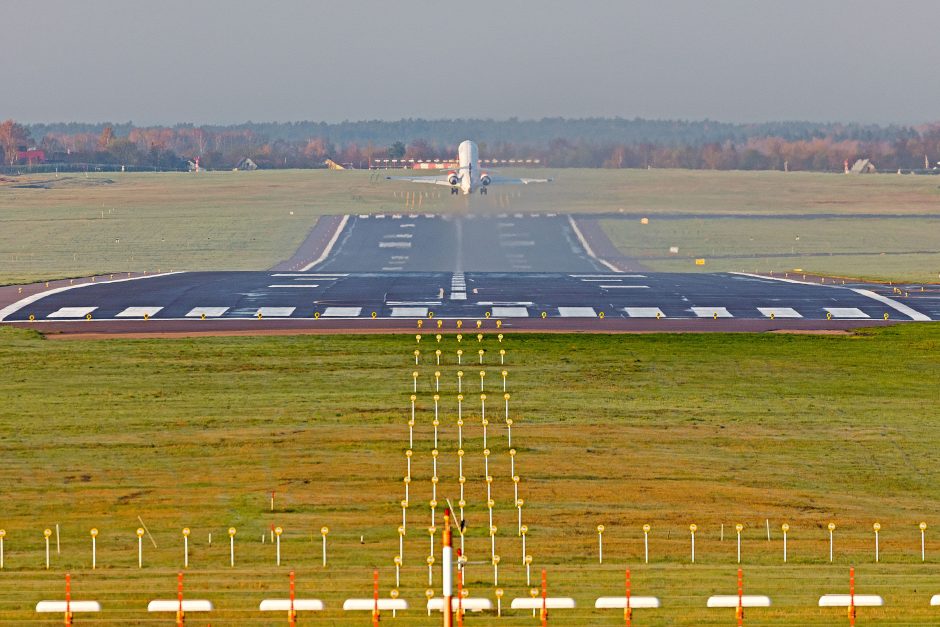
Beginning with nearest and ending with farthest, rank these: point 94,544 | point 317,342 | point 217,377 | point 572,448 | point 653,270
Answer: point 94,544, point 572,448, point 217,377, point 317,342, point 653,270

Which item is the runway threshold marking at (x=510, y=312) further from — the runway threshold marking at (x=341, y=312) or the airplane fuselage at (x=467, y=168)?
the airplane fuselage at (x=467, y=168)

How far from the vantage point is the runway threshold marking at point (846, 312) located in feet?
253

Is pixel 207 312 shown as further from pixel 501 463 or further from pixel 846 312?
pixel 501 463

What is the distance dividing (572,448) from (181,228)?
13140cm

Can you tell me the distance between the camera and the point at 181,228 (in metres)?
175

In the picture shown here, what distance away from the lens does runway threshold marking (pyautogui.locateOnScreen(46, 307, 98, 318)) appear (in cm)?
7550

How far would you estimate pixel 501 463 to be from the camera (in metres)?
47.2

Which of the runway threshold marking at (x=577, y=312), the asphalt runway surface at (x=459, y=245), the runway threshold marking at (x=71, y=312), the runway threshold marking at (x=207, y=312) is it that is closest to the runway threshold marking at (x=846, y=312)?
the runway threshold marking at (x=577, y=312)

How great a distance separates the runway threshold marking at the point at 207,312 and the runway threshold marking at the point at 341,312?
199 inches

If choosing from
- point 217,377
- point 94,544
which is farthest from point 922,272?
point 94,544

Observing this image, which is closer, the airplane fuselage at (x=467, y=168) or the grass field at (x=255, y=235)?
the grass field at (x=255, y=235)

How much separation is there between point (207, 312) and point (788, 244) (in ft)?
315

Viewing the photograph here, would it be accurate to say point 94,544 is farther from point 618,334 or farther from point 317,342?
point 618,334

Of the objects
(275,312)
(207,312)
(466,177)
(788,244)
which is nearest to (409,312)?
(275,312)
